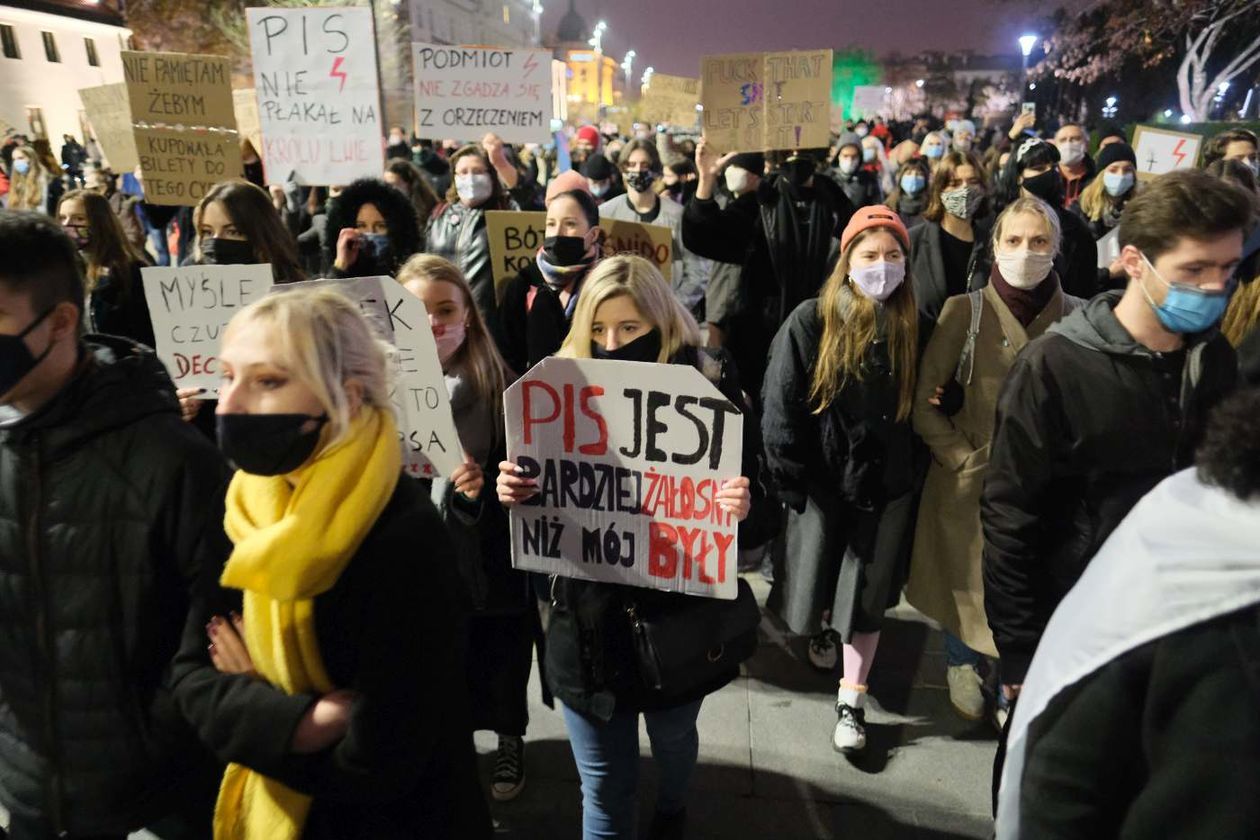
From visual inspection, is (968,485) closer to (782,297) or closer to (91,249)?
(782,297)

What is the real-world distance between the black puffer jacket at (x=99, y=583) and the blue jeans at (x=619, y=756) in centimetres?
101

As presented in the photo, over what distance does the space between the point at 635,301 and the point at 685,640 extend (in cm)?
96

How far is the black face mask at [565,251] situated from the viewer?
12.0ft

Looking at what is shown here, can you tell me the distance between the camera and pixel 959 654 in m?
3.63

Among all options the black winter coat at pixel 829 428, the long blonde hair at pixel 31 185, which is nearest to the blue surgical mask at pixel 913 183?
the black winter coat at pixel 829 428

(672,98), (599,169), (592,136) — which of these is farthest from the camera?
(592,136)

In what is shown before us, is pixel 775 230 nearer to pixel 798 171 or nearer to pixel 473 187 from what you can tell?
pixel 798 171

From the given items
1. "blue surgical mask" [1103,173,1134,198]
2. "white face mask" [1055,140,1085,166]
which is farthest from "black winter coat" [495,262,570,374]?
"white face mask" [1055,140,1085,166]

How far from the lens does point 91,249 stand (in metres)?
3.97

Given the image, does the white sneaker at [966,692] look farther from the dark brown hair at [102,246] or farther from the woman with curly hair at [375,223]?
the dark brown hair at [102,246]

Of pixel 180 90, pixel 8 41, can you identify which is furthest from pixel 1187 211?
pixel 8 41

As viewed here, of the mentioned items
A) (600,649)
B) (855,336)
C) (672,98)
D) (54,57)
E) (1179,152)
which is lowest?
(600,649)

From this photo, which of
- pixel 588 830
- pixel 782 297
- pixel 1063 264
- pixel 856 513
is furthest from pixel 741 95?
pixel 588 830

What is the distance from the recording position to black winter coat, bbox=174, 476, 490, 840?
1.60 metres
